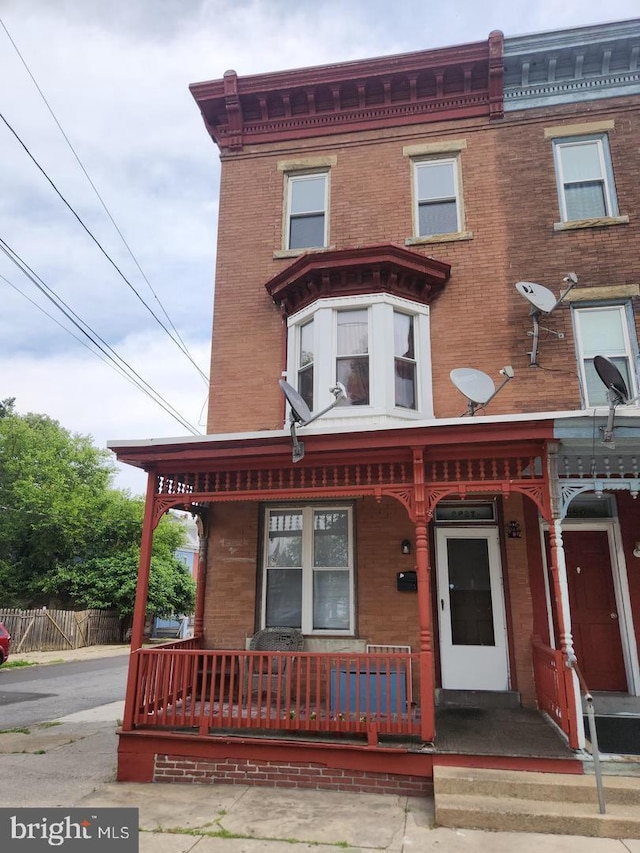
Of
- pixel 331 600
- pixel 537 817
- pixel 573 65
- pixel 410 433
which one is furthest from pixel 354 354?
pixel 573 65

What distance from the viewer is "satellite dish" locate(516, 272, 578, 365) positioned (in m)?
8.12

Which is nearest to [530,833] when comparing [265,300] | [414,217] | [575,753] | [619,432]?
[575,753]

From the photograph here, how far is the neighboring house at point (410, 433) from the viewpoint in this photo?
6.36 metres

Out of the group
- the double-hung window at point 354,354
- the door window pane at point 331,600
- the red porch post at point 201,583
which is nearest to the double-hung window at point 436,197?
the double-hung window at point 354,354

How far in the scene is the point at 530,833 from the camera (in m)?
4.97

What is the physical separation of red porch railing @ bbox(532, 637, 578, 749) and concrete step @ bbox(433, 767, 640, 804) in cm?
43

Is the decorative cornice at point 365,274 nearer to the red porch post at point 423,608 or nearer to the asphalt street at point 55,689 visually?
the red porch post at point 423,608

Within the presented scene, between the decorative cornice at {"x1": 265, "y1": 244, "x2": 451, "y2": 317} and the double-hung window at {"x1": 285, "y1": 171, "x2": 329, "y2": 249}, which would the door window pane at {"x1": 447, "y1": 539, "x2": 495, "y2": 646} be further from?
the double-hung window at {"x1": 285, "y1": 171, "x2": 329, "y2": 249}

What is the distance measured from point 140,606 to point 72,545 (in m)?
19.5

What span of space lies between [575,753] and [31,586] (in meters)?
22.8

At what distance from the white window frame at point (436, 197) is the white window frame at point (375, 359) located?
1.50 meters

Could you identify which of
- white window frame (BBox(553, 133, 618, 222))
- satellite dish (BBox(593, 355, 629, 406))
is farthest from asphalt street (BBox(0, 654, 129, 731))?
white window frame (BBox(553, 133, 618, 222))

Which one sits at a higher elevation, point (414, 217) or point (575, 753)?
point (414, 217)

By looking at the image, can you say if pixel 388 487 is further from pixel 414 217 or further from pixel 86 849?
pixel 414 217
